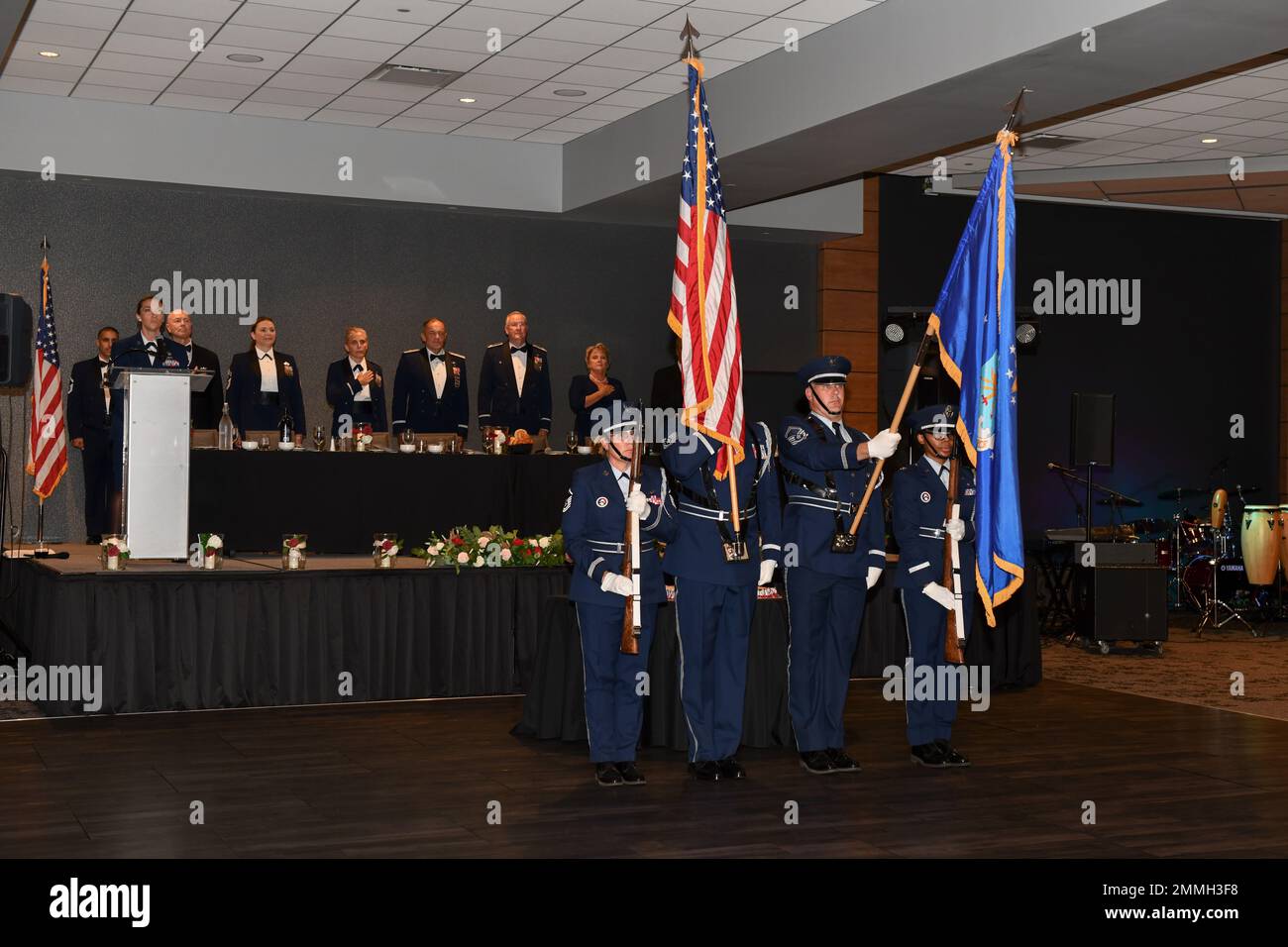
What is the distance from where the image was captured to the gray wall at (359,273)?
502 inches

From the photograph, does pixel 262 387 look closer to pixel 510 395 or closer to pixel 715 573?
pixel 510 395

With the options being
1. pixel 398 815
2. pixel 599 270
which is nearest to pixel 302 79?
pixel 599 270

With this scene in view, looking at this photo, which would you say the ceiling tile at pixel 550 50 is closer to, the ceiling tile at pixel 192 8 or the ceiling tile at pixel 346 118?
the ceiling tile at pixel 192 8

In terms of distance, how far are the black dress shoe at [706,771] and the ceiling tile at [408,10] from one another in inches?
210


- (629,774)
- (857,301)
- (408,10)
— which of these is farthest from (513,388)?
(629,774)

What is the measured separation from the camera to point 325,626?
27.6 ft

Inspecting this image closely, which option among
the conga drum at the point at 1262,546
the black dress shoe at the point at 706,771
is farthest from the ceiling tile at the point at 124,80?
the conga drum at the point at 1262,546

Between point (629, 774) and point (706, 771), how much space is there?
341 mm

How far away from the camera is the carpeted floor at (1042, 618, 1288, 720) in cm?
923

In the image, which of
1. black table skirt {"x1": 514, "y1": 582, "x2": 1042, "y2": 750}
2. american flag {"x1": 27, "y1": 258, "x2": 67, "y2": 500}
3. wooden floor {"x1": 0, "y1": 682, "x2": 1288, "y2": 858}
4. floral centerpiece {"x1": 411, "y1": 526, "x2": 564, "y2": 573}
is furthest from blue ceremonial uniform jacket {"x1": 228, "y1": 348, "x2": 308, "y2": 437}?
black table skirt {"x1": 514, "y1": 582, "x2": 1042, "y2": 750}

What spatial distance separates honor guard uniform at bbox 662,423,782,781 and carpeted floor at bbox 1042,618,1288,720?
3780 millimetres

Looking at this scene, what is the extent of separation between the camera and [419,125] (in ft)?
42.8

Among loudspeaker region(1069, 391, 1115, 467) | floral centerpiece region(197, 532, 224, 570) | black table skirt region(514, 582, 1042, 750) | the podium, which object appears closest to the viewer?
black table skirt region(514, 582, 1042, 750)

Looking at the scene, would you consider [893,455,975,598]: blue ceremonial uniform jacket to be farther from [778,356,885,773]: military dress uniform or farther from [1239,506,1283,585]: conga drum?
[1239,506,1283,585]: conga drum
